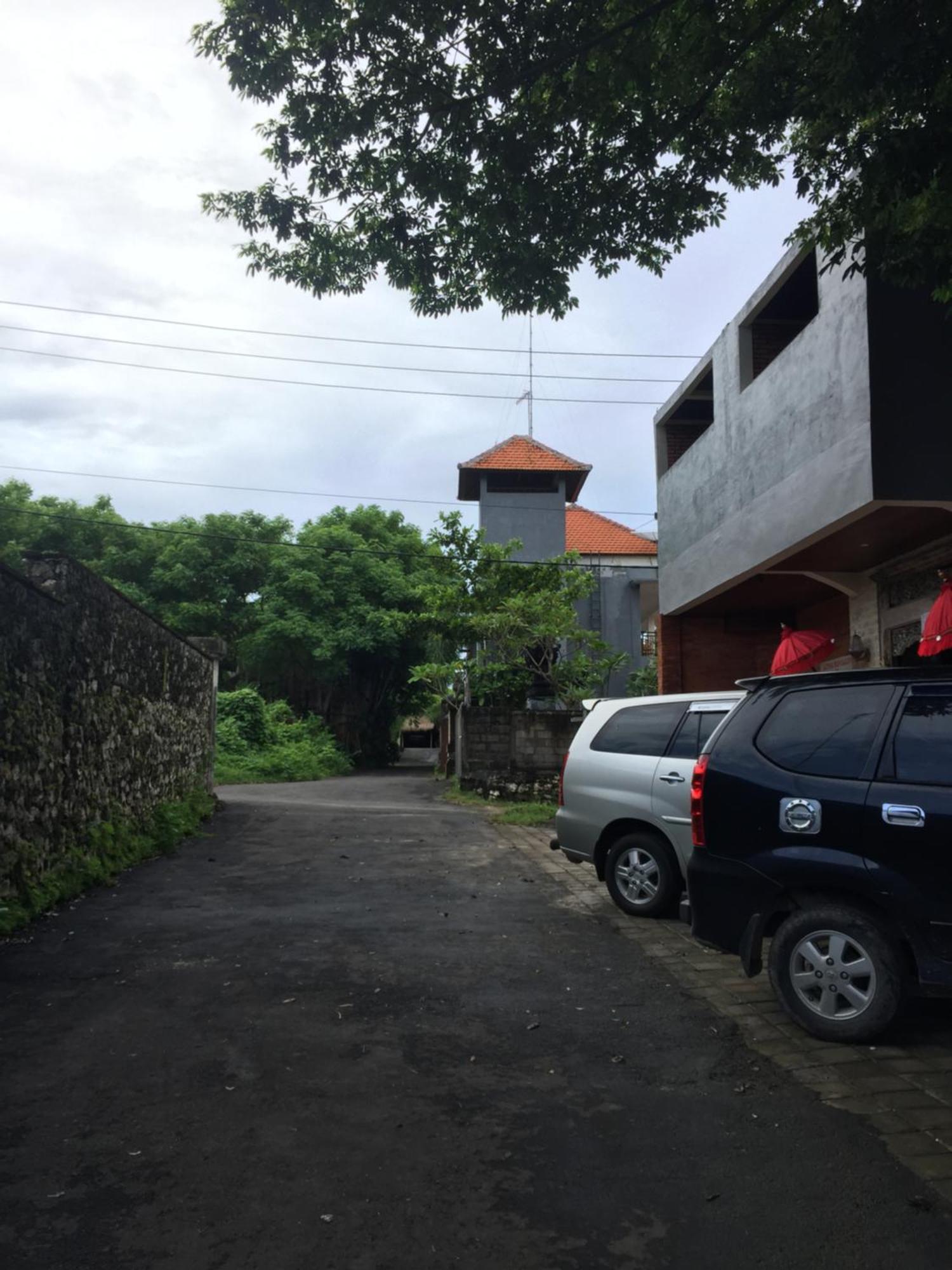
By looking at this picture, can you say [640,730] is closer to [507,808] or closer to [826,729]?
[826,729]

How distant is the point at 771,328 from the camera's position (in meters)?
12.4

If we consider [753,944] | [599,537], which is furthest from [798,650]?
[599,537]

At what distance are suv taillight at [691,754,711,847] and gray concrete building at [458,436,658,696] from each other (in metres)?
26.5

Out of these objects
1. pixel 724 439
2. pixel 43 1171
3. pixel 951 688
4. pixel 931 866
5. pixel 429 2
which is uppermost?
pixel 429 2

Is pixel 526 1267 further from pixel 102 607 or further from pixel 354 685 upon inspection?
pixel 354 685

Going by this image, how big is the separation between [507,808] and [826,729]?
1473cm

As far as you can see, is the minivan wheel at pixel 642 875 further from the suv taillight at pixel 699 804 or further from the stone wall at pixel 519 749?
the stone wall at pixel 519 749

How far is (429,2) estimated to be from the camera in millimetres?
6582

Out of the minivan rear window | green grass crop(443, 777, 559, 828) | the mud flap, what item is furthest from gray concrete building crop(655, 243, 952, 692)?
the mud flap

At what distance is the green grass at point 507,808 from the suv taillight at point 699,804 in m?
10.9

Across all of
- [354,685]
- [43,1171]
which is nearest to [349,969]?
[43,1171]

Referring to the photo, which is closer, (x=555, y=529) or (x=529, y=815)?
(x=529, y=815)

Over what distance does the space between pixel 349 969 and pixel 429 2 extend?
6.22 meters

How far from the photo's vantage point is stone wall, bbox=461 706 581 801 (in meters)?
21.4
